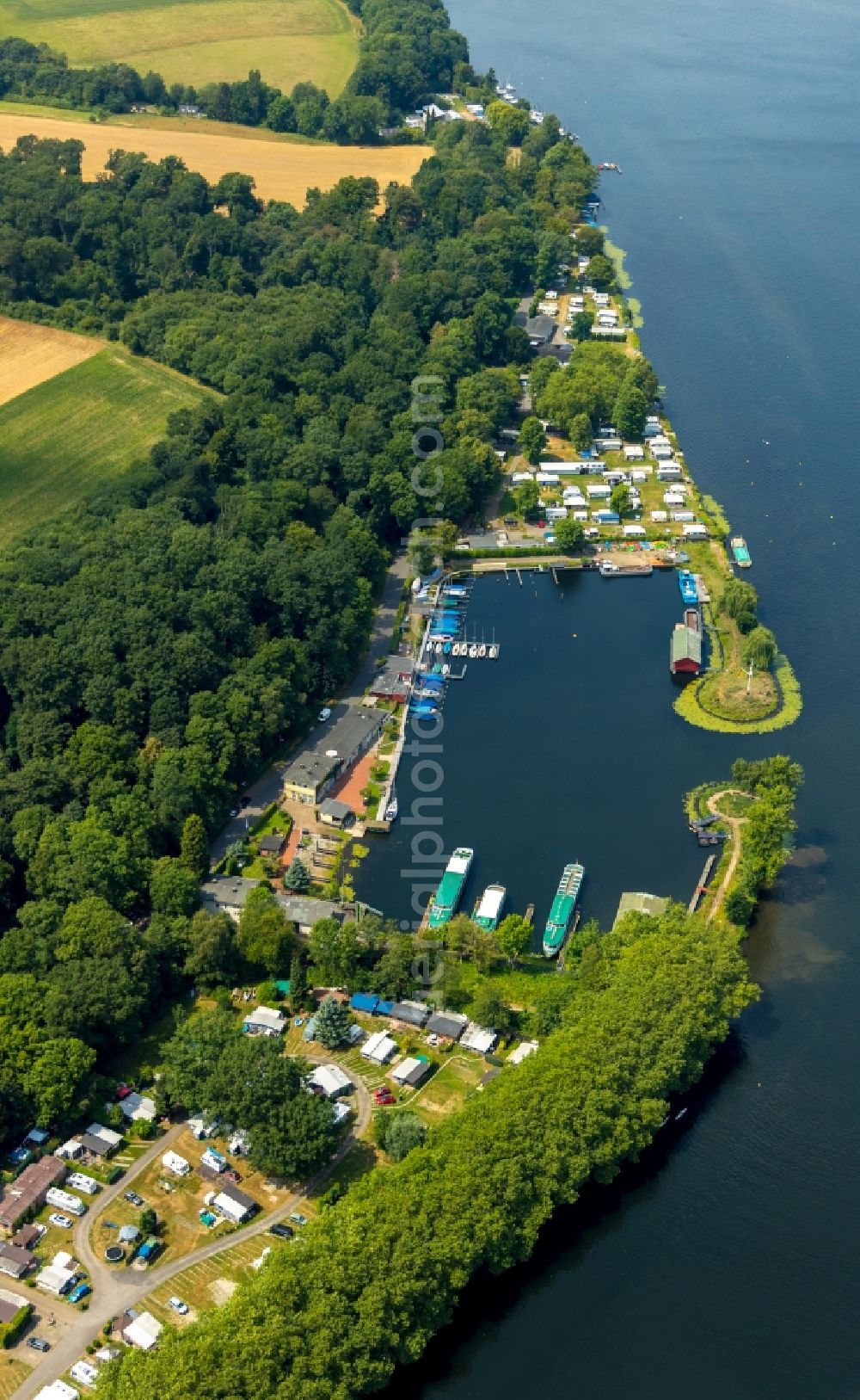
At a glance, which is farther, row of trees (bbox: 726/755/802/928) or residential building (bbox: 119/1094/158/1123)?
row of trees (bbox: 726/755/802/928)

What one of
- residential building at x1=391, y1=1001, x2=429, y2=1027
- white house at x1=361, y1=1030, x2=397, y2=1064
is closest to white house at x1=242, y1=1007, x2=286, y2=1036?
white house at x1=361, y1=1030, x2=397, y2=1064

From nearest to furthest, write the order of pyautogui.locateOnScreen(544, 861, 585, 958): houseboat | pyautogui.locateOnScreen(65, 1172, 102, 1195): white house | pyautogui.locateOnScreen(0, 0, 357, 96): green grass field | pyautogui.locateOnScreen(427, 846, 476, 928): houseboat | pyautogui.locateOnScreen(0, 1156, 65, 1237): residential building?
pyautogui.locateOnScreen(0, 1156, 65, 1237): residential building → pyautogui.locateOnScreen(65, 1172, 102, 1195): white house → pyautogui.locateOnScreen(544, 861, 585, 958): houseboat → pyautogui.locateOnScreen(427, 846, 476, 928): houseboat → pyautogui.locateOnScreen(0, 0, 357, 96): green grass field

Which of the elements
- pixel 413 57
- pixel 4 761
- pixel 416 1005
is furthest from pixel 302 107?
pixel 416 1005

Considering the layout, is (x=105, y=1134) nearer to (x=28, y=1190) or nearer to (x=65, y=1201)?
(x=65, y=1201)

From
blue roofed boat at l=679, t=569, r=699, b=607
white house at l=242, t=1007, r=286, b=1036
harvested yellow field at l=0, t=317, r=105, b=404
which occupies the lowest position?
white house at l=242, t=1007, r=286, b=1036

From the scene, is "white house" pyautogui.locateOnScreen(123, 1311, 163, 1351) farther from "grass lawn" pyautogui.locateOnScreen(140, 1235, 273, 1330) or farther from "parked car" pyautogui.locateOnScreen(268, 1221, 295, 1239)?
"parked car" pyautogui.locateOnScreen(268, 1221, 295, 1239)

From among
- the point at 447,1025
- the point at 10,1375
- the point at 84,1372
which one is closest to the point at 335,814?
the point at 447,1025

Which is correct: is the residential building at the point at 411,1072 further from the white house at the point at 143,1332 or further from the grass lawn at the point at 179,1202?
the white house at the point at 143,1332
